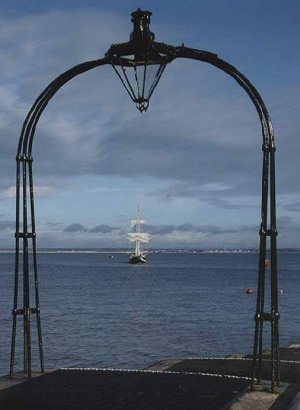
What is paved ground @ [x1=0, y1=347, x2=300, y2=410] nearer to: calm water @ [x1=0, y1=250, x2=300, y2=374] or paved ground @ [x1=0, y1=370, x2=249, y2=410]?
paved ground @ [x1=0, y1=370, x2=249, y2=410]

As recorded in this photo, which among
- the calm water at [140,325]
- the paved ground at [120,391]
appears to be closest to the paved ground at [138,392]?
the paved ground at [120,391]

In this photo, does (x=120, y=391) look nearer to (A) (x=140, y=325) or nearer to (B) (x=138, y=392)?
(B) (x=138, y=392)

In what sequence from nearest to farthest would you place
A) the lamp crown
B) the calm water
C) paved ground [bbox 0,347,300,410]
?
paved ground [bbox 0,347,300,410] < the lamp crown < the calm water

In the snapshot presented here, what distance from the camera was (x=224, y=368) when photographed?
1506 cm

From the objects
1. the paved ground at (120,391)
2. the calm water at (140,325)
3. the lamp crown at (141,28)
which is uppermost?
the lamp crown at (141,28)

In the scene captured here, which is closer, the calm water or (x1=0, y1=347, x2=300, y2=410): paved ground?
(x1=0, y1=347, x2=300, y2=410): paved ground

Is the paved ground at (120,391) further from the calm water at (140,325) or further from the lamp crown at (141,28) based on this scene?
the calm water at (140,325)

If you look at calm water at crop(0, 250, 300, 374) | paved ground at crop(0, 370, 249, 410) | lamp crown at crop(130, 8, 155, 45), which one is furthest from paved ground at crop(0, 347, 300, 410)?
calm water at crop(0, 250, 300, 374)

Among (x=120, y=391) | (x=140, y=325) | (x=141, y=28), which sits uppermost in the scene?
(x=141, y=28)

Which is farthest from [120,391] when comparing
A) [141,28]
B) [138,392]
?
[141,28]

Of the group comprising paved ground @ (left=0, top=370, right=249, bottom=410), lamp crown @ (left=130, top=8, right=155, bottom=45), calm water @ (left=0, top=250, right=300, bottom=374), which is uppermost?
lamp crown @ (left=130, top=8, right=155, bottom=45)

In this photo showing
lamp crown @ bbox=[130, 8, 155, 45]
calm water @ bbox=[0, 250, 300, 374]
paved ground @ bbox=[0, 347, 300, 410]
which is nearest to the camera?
paved ground @ bbox=[0, 347, 300, 410]

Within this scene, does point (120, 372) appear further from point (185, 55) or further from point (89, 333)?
point (89, 333)

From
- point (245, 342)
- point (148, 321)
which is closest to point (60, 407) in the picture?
point (245, 342)
